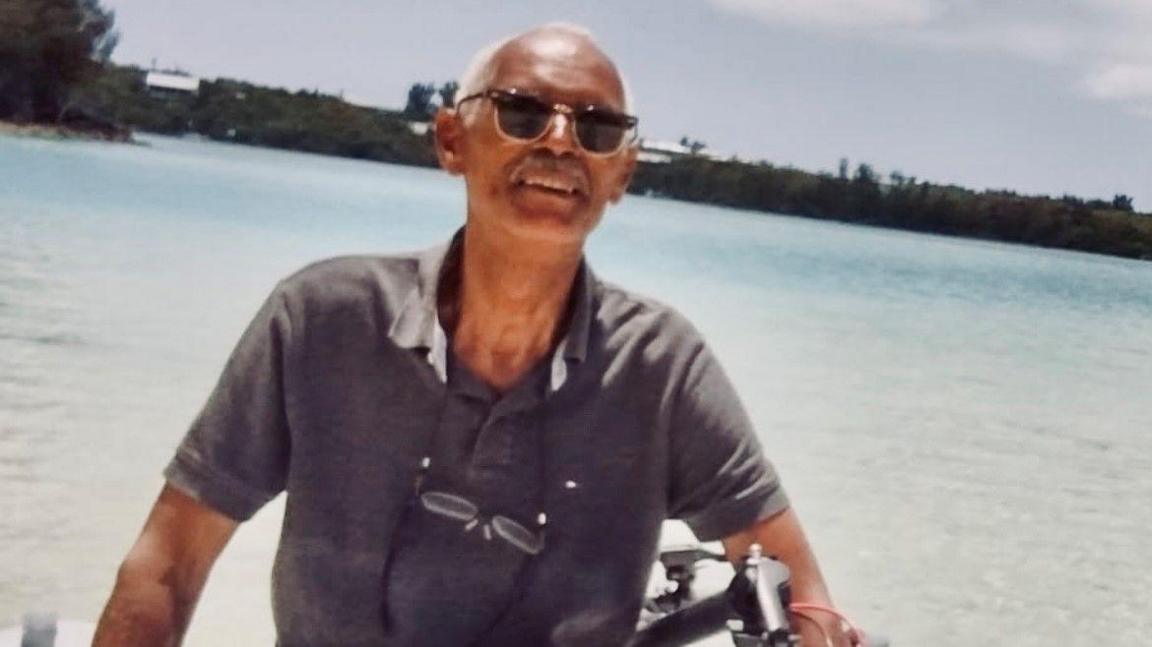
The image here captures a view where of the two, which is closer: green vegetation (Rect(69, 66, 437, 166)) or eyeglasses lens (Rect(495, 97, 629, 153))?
eyeglasses lens (Rect(495, 97, 629, 153))

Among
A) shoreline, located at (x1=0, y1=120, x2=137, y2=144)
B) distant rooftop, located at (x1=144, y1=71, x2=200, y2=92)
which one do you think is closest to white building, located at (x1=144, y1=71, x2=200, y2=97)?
distant rooftop, located at (x1=144, y1=71, x2=200, y2=92)

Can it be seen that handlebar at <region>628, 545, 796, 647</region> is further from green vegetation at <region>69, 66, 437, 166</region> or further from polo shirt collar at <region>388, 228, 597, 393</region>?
green vegetation at <region>69, 66, 437, 166</region>

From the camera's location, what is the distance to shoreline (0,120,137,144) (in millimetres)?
29297

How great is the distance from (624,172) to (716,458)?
25cm

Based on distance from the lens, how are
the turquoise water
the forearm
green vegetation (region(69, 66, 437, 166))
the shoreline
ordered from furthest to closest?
the shoreline → green vegetation (region(69, 66, 437, 166)) → the turquoise water → the forearm

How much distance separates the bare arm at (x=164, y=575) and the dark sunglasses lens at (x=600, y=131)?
16.2 inches

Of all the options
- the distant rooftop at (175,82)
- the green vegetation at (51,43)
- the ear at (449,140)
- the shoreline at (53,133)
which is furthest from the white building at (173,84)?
the ear at (449,140)

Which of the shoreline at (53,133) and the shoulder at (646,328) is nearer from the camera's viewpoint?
the shoulder at (646,328)

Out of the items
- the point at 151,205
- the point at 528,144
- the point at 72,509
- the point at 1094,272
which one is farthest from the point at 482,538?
the point at 1094,272

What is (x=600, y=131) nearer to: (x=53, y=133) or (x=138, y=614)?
(x=138, y=614)

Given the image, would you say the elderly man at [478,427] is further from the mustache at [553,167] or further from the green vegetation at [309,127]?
the green vegetation at [309,127]

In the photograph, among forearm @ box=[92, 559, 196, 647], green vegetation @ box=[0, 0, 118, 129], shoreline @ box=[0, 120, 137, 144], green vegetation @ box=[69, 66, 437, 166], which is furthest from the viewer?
shoreline @ box=[0, 120, 137, 144]

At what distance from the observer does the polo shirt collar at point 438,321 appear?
1.13m

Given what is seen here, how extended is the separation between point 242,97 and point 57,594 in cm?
1799
